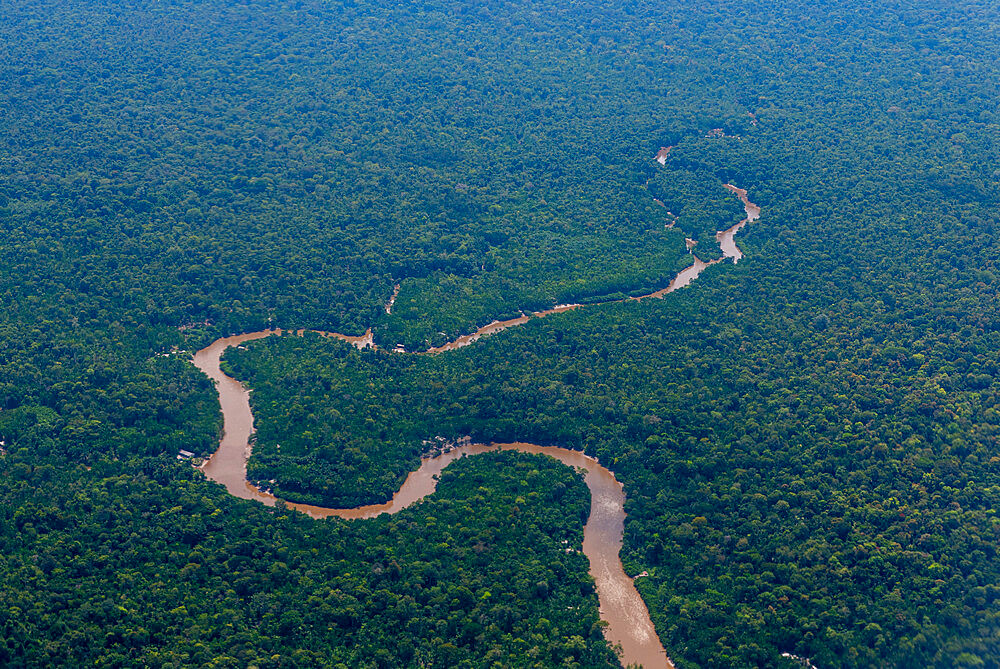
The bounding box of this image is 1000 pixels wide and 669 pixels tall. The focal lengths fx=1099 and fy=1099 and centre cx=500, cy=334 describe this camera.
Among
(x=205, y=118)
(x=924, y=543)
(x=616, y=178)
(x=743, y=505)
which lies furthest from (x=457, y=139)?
(x=924, y=543)

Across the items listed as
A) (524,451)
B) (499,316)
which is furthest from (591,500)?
(499,316)

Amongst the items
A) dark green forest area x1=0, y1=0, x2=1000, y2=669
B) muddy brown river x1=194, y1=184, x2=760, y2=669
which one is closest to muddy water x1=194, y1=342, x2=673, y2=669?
muddy brown river x1=194, y1=184, x2=760, y2=669

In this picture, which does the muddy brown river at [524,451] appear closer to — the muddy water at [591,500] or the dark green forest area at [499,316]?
the muddy water at [591,500]

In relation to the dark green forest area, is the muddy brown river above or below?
below

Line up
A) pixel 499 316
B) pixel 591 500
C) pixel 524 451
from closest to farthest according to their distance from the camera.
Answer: pixel 591 500
pixel 524 451
pixel 499 316

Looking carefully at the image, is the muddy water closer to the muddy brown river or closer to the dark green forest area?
the muddy brown river

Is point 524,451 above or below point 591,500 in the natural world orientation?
below

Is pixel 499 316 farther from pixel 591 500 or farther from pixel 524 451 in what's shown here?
pixel 591 500

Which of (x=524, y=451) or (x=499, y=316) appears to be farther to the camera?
(x=499, y=316)
